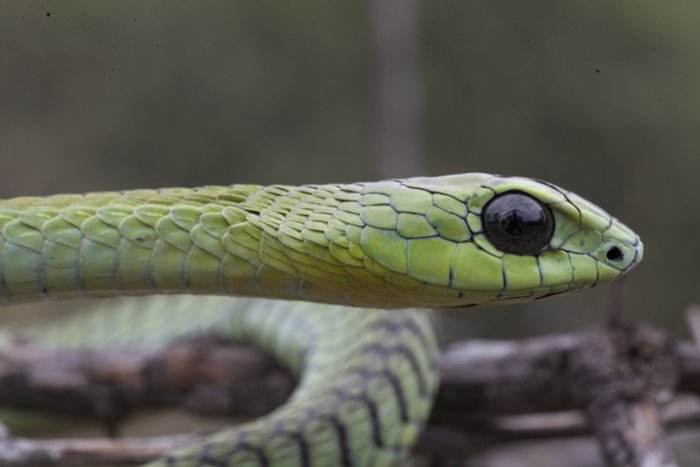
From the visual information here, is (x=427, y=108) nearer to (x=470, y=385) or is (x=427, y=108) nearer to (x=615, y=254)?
(x=470, y=385)

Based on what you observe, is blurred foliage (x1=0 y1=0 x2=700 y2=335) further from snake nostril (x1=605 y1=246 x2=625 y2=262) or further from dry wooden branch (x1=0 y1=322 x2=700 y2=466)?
snake nostril (x1=605 y1=246 x2=625 y2=262)

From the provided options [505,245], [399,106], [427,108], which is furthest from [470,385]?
[427,108]

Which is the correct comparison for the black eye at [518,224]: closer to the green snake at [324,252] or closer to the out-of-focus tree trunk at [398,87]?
the green snake at [324,252]

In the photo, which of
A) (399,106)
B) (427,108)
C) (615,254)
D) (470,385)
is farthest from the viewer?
(427,108)

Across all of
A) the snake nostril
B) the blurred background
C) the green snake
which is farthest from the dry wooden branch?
the blurred background

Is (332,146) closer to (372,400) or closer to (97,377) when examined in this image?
(97,377)

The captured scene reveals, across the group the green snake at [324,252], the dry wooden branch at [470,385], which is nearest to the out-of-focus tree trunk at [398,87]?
the dry wooden branch at [470,385]

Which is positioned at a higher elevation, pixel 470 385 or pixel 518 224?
pixel 518 224

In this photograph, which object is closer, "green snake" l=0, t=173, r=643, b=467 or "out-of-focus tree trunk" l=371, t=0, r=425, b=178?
"green snake" l=0, t=173, r=643, b=467
